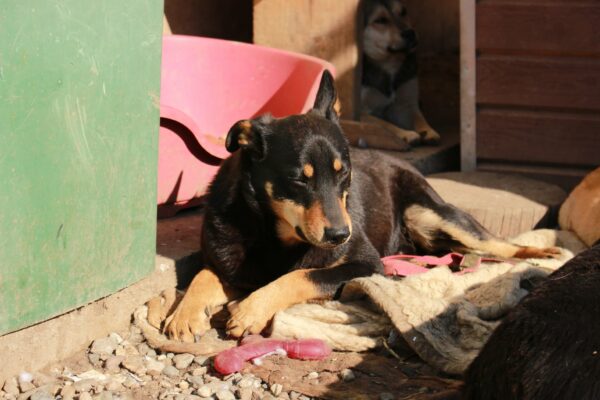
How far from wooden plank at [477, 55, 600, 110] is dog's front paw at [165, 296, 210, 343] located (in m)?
2.99

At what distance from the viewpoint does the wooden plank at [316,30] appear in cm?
692

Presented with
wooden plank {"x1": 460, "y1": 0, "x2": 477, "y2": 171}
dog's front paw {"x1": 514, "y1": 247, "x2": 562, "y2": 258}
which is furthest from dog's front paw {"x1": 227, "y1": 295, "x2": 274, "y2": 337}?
wooden plank {"x1": 460, "y1": 0, "x2": 477, "y2": 171}

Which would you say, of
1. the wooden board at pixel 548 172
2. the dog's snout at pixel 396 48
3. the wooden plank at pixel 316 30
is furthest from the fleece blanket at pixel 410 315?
the dog's snout at pixel 396 48

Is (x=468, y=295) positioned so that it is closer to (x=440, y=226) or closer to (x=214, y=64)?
(x=440, y=226)

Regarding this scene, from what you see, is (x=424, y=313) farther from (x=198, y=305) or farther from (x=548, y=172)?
(x=548, y=172)

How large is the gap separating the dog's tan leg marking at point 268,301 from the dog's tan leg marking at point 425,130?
3273mm

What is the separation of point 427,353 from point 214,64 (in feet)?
9.34

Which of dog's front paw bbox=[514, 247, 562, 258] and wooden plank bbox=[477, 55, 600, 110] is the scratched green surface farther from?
wooden plank bbox=[477, 55, 600, 110]

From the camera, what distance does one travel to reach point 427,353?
13.3 ft

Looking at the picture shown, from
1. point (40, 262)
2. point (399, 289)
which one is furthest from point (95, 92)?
point (399, 289)

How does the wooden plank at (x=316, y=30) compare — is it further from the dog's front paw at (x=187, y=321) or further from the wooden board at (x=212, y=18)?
the dog's front paw at (x=187, y=321)

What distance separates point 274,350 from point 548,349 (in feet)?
5.27

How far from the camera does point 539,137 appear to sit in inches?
259

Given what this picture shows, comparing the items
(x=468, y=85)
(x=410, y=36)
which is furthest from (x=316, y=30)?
(x=410, y=36)
